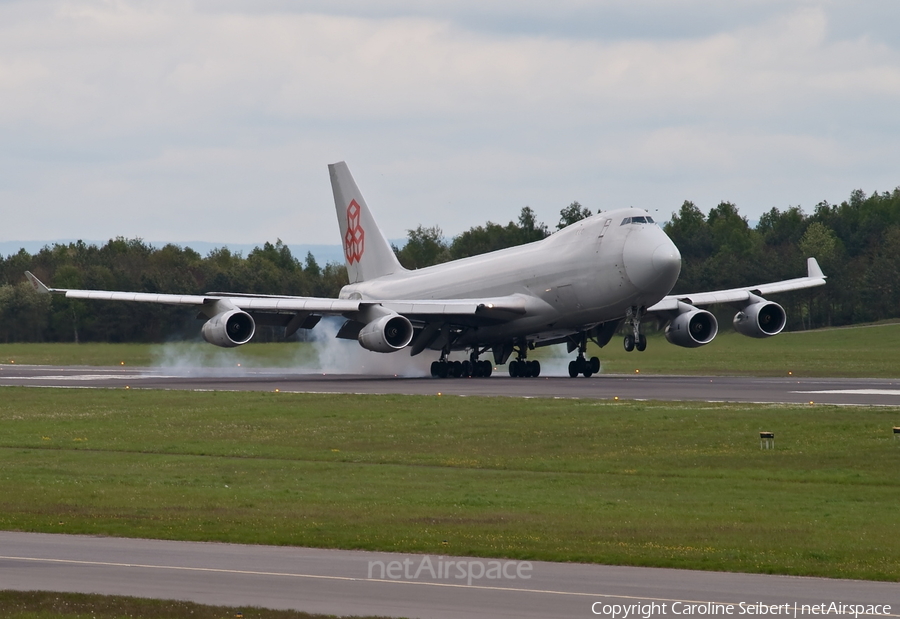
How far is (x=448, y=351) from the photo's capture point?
51.5 meters

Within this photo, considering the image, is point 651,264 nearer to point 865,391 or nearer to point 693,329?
point 693,329

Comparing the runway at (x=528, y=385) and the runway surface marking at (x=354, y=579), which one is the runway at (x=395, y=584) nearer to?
the runway surface marking at (x=354, y=579)

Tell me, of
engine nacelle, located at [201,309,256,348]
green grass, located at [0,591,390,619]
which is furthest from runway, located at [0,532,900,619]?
engine nacelle, located at [201,309,256,348]

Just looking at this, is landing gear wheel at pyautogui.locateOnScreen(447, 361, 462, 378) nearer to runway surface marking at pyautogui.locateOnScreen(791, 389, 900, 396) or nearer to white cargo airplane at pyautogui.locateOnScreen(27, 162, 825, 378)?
white cargo airplane at pyautogui.locateOnScreen(27, 162, 825, 378)

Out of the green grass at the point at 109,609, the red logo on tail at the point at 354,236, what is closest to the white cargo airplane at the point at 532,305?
the red logo on tail at the point at 354,236

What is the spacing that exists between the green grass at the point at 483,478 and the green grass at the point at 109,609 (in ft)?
12.1

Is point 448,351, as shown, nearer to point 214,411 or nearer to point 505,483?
point 214,411

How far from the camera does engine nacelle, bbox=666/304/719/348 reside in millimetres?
49719

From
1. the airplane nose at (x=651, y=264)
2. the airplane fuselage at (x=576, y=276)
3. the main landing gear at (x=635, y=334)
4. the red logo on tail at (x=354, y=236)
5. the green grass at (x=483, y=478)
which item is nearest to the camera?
Result: the green grass at (x=483, y=478)

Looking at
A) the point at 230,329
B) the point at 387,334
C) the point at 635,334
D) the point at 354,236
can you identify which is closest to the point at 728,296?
the point at 635,334

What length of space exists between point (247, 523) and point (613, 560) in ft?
17.4

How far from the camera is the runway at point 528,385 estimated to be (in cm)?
3756

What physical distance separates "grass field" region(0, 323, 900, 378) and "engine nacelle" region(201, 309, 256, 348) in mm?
8475

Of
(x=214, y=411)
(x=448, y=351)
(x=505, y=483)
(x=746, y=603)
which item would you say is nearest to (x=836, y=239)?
(x=448, y=351)
